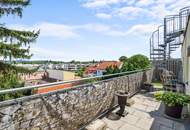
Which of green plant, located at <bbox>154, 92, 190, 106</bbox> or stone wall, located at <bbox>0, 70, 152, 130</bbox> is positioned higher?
stone wall, located at <bbox>0, 70, 152, 130</bbox>

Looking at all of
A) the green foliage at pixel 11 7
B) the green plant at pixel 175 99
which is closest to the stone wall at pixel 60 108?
the green plant at pixel 175 99

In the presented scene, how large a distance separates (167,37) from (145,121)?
790cm

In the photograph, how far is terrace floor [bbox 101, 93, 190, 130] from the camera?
384 centimetres

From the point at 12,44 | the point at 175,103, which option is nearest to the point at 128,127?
the point at 175,103

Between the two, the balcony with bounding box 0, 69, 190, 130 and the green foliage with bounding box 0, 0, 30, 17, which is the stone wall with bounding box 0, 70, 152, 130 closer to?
the balcony with bounding box 0, 69, 190, 130

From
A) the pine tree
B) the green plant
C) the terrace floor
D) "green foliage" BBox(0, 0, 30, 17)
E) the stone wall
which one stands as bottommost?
the terrace floor

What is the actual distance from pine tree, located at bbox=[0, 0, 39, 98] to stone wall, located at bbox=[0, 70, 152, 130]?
24.2ft

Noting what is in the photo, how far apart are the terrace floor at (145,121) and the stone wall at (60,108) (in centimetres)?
48

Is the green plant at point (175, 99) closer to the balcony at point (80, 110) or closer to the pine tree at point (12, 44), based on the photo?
the balcony at point (80, 110)

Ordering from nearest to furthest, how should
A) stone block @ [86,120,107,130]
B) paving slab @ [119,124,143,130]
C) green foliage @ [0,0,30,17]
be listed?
stone block @ [86,120,107,130] → paving slab @ [119,124,143,130] → green foliage @ [0,0,30,17]

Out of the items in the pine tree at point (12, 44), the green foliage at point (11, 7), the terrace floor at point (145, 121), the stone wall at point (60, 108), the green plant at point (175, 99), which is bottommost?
the terrace floor at point (145, 121)

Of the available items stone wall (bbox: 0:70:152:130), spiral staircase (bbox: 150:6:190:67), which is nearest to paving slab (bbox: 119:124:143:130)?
stone wall (bbox: 0:70:152:130)

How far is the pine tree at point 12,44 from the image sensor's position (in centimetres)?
1002

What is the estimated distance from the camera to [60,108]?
2.77 m
